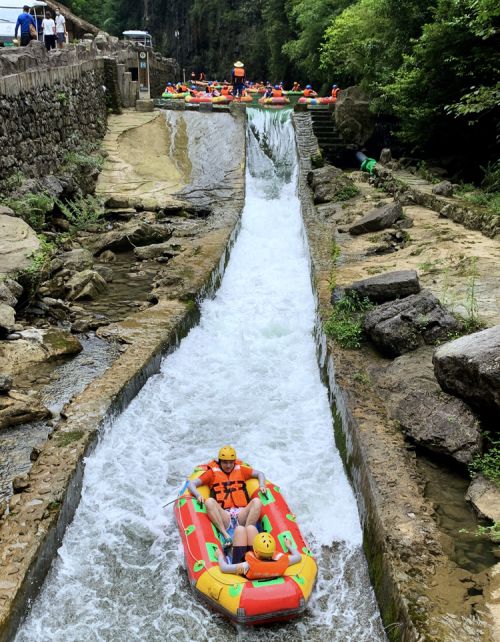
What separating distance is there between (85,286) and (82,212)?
4.30 meters

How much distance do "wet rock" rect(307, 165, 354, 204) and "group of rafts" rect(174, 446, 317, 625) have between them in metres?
11.3

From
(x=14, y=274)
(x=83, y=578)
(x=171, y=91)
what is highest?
(x=171, y=91)

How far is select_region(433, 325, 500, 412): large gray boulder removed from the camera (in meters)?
5.11

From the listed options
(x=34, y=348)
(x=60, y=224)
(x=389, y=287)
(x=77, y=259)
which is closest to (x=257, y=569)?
(x=34, y=348)

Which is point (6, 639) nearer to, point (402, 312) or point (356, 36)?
point (402, 312)

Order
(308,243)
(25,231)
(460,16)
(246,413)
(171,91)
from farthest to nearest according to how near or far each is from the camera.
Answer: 1. (171,91)
2. (460,16)
3. (308,243)
4. (25,231)
5. (246,413)

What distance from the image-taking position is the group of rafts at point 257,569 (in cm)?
427

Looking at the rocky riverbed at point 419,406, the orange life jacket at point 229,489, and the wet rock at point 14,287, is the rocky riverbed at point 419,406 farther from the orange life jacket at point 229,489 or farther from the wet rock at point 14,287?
the wet rock at point 14,287

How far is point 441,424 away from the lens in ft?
18.2

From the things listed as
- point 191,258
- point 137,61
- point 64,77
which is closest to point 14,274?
point 191,258

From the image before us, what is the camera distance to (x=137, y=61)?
83.6 ft

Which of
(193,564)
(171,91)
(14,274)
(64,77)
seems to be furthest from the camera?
(171,91)

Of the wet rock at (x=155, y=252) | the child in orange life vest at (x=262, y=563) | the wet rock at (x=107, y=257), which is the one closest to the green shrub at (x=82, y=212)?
the wet rock at (x=107, y=257)

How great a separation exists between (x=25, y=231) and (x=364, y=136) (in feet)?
45.9
